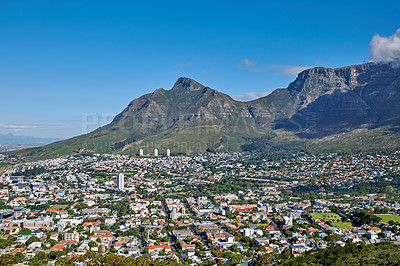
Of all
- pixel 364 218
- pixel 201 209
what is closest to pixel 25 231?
pixel 201 209

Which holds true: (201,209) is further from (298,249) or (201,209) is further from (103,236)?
(298,249)

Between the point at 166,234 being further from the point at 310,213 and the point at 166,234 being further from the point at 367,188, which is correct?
the point at 367,188

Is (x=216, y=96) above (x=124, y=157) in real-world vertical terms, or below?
above

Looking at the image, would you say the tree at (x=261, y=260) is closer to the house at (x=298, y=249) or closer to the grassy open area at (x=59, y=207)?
the house at (x=298, y=249)

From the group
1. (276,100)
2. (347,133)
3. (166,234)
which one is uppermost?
(276,100)

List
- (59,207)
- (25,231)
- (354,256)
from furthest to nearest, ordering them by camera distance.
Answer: (59,207)
(25,231)
(354,256)

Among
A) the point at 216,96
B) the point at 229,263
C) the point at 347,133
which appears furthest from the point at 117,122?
the point at 229,263

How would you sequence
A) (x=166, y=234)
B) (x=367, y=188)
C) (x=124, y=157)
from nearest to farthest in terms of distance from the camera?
(x=166, y=234)
(x=367, y=188)
(x=124, y=157)
